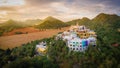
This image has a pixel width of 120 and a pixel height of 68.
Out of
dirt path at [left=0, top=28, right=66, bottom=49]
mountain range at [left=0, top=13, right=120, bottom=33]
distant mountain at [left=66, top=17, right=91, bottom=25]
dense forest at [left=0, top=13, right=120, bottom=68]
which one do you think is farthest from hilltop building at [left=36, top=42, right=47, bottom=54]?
distant mountain at [left=66, top=17, right=91, bottom=25]

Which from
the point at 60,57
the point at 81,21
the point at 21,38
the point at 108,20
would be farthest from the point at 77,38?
the point at 108,20

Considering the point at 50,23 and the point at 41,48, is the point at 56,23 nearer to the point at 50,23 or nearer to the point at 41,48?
the point at 50,23

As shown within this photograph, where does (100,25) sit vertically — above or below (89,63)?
above

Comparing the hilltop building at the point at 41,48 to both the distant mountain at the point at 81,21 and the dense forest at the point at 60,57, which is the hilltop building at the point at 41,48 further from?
the distant mountain at the point at 81,21

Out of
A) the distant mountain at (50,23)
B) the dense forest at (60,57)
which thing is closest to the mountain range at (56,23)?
the distant mountain at (50,23)

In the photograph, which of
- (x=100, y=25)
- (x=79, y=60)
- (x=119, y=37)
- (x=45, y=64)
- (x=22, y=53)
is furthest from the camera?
(x=100, y=25)

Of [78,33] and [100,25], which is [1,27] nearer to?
[78,33]

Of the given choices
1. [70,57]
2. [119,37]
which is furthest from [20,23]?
[119,37]
